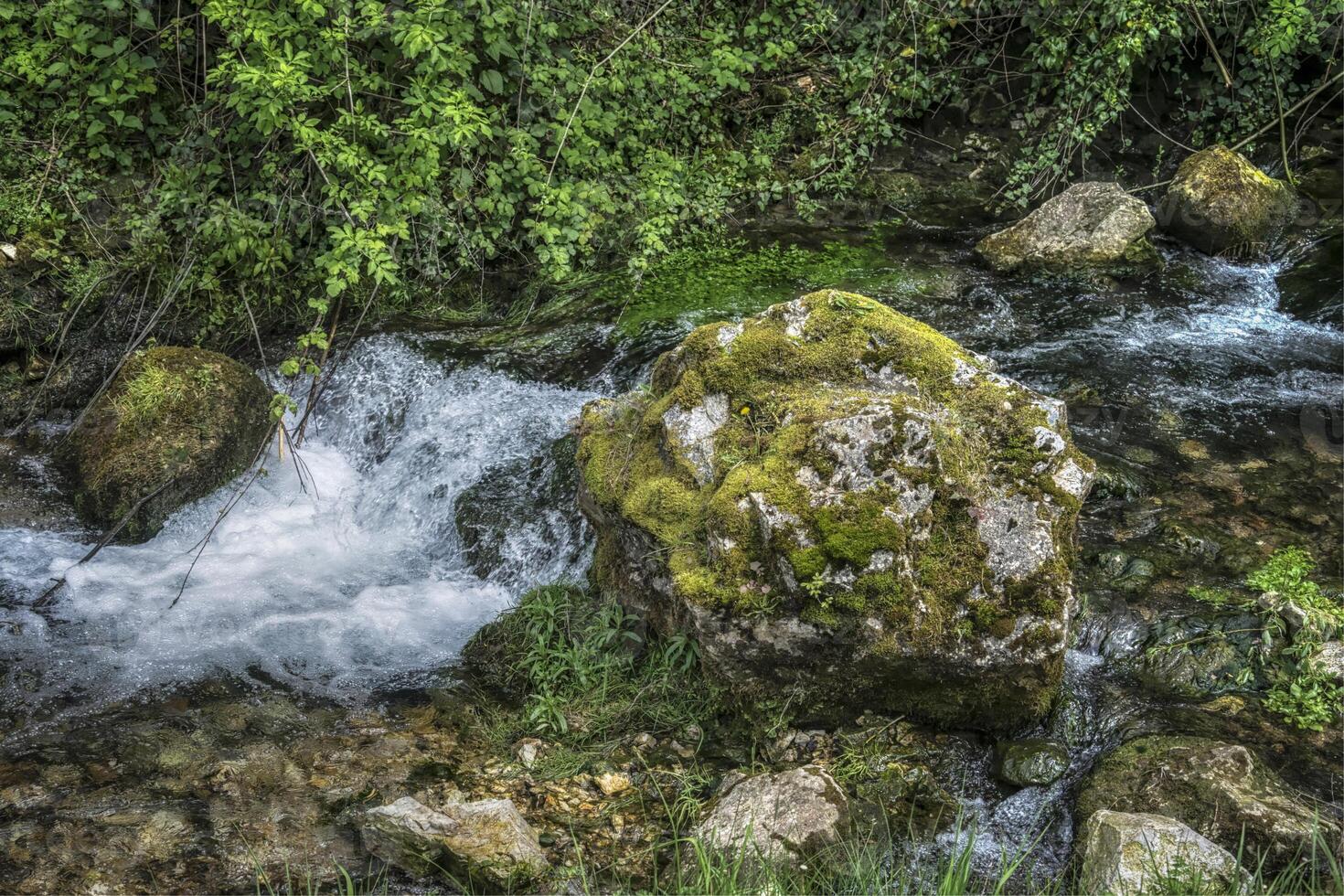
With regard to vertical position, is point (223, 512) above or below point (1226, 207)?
below

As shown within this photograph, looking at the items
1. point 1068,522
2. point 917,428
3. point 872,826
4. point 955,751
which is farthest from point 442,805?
point 1068,522

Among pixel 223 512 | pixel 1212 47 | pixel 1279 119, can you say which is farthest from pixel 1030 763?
pixel 1279 119

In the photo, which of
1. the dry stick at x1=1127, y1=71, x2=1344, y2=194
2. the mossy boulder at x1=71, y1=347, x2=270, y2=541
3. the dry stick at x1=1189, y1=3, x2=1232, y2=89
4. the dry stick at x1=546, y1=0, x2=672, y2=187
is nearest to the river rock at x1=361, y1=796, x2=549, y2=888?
the mossy boulder at x1=71, y1=347, x2=270, y2=541

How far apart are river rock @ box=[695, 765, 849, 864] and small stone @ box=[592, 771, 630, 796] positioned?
0.49m

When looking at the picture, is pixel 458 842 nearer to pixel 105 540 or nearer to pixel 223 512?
pixel 223 512

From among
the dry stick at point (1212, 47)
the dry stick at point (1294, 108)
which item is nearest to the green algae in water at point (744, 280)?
the dry stick at point (1212, 47)

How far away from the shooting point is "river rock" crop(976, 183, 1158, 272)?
7547 millimetres

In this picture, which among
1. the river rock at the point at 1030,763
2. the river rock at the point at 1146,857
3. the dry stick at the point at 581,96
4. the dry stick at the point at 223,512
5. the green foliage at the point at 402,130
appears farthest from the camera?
the dry stick at the point at 581,96

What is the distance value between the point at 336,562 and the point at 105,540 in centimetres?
116

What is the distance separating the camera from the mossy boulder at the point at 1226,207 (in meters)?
7.69

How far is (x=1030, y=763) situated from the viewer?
3645 mm

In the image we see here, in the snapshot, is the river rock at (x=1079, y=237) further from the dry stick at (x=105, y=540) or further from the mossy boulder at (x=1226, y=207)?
the dry stick at (x=105, y=540)

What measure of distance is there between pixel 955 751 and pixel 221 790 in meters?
2.75

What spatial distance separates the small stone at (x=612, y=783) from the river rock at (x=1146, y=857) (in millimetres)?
1619
